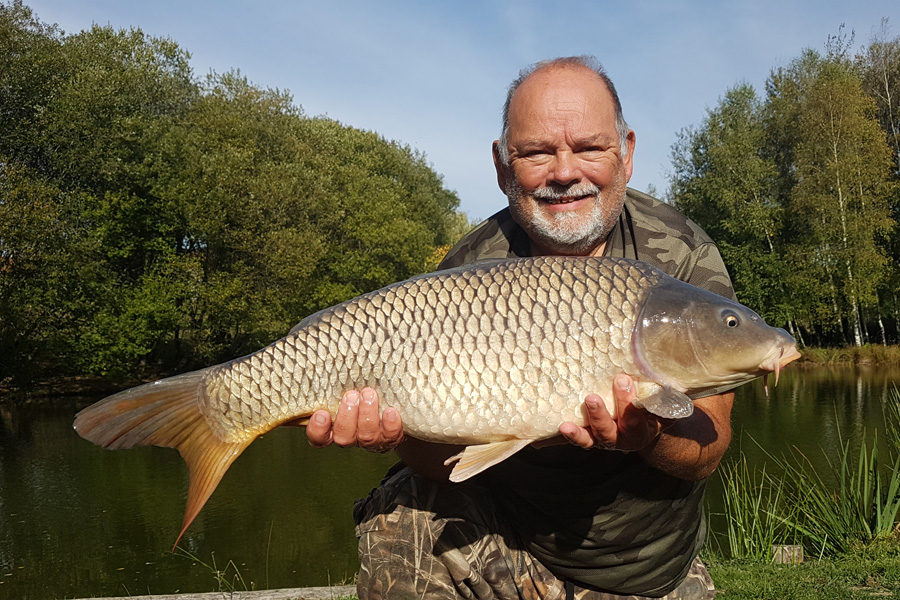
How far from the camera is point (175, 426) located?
1675mm

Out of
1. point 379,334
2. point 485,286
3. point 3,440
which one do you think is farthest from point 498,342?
point 3,440

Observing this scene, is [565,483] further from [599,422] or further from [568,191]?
[568,191]

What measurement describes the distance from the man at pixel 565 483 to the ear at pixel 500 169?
0.01m

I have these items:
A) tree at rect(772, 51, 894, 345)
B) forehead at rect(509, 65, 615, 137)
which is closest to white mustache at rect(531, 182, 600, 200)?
forehead at rect(509, 65, 615, 137)

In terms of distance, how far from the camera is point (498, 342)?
4.95 feet

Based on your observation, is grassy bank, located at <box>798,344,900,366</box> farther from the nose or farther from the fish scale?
the fish scale

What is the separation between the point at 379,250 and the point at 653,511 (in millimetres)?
18860

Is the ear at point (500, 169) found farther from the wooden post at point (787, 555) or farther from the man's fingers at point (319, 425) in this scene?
the wooden post at point (787, 555)

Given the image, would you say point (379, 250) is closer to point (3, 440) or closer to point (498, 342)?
point (3, 440)

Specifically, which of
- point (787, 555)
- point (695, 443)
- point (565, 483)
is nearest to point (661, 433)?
point (695, 443)

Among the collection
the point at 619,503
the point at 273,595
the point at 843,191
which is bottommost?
the point at 273,595

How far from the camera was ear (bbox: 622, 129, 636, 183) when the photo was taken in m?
2.21

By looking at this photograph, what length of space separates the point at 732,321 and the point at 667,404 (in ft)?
0.71

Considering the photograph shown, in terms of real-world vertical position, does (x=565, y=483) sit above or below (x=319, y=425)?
below
